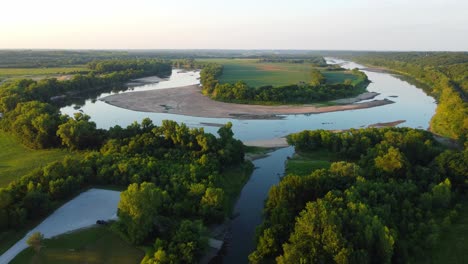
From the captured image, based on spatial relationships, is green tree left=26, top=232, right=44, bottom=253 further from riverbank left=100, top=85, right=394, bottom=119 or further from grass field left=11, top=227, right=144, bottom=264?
riverbank left=100, top=85, right=394, bottom=119

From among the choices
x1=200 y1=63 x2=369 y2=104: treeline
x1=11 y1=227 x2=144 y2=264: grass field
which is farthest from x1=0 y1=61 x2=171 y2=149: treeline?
x1=200 y1=63 x2=369 y2=104: treeline

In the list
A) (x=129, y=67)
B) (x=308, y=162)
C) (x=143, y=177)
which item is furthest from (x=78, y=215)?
(x=129, y=67)

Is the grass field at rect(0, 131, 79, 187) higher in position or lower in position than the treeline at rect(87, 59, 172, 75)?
lower

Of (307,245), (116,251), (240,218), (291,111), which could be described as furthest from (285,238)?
(291,111)

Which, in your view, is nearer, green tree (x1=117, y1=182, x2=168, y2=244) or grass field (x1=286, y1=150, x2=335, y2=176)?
A: green tree (x1=117, y1=182, x2=168, y2=244)

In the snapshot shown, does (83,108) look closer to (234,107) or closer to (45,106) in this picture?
(45,106)

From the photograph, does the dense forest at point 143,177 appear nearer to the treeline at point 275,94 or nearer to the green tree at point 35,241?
the green tree at point 35,241
